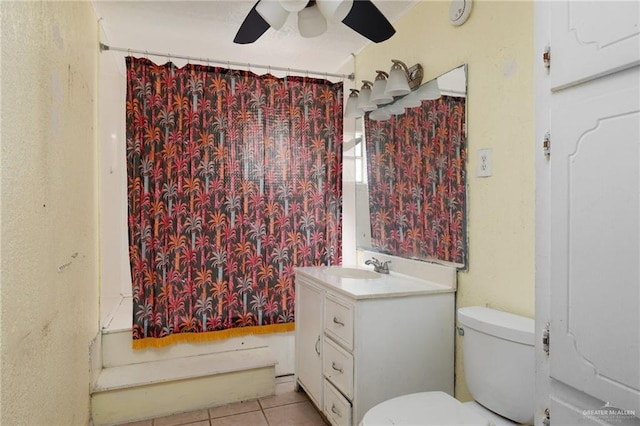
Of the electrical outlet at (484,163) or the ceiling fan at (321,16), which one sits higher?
the ceiling fan at (321,16)

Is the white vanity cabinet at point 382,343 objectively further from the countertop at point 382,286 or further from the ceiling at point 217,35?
the ceiling at point 217,35

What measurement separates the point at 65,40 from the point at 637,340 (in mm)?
2201

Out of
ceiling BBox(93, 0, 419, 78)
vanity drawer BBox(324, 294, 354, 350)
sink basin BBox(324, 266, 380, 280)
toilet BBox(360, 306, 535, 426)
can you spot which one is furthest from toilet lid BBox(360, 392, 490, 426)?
ceiling BBox(93, 0, 419, 78)

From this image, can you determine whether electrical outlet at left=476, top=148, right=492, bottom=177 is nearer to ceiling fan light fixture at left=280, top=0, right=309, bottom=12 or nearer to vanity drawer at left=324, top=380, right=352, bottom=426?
ceiling fan light fixture at left=280, top=0, right=309, bottom=12

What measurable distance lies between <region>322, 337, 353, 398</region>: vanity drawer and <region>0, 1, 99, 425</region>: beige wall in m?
1.20

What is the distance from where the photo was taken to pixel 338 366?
2035 millimetres

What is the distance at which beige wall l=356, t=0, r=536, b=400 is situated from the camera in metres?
1.65

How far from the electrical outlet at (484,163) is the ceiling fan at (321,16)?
0.71 metres

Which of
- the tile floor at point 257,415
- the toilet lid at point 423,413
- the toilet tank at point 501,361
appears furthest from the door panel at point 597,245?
the tile floor at point 257,415

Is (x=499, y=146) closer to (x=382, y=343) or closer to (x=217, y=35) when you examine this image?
(x=382, y=343)

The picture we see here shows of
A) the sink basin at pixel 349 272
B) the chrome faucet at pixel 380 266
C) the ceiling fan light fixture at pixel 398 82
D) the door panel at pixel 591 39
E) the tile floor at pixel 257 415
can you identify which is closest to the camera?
the door panel at pixel 591 39

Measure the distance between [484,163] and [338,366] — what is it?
1.21 metres

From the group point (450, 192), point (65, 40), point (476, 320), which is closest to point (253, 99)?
point (65, 40)

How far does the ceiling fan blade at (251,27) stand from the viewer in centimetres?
161
